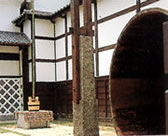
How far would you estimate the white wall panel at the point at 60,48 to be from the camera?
11.0m

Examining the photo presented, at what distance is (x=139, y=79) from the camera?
4.27m

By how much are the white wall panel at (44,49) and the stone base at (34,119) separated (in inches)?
116

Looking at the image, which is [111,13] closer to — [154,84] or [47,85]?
[47,85]

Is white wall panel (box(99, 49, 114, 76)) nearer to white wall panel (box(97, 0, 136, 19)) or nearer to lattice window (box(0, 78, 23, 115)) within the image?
white wall panel (box(97, 0, 136, 19))

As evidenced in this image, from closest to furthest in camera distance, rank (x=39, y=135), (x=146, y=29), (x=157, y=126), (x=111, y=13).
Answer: (x=146, y=29) → (x=157, y=126) → (x=39, y=135) → (x=111, y=13)

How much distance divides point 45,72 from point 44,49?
2.64ft

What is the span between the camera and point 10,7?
1169 centimetres

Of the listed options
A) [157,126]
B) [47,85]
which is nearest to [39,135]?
[157,126]

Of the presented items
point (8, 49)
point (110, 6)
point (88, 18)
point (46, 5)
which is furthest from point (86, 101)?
point (46, 5)

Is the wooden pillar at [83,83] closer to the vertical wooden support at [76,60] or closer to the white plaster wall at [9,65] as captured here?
the vertical wooden support at [76,60]

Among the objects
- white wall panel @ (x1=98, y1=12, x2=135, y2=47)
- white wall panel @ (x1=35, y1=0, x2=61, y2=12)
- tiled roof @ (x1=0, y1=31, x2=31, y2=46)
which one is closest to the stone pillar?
white wall panel @ (x1=98, y1=12, x2=135, y2=47)

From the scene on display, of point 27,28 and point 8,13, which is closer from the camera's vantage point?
point 27,28

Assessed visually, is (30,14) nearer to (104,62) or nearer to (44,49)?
(44,49)

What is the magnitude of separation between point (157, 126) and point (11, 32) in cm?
832
